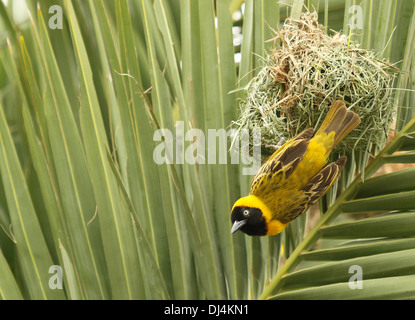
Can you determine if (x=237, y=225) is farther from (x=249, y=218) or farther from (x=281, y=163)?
(x=281, y=163)

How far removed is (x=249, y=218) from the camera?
3.13ft

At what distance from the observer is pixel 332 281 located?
3.52 ft

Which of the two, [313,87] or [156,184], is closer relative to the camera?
[313,87]

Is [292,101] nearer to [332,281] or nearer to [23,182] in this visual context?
[332,281]

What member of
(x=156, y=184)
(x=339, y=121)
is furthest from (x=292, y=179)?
(x=156, y=184)

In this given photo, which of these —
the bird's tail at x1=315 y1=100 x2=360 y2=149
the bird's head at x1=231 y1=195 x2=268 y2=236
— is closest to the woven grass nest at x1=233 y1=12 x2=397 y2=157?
the bird's tail at x1=315 y1=100 x2=360 y2=149

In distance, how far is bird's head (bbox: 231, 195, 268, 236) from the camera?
955mm

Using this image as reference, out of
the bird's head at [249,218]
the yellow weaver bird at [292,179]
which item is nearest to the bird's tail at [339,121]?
the yellow weaver bird at [292,179]

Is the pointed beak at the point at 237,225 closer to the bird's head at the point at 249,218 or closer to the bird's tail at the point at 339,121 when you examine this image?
the bird's head at the point at 249,218

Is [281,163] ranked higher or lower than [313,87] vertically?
lower

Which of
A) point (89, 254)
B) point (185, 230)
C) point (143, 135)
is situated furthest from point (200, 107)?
point (89, 254)

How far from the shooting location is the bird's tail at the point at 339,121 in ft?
3.13

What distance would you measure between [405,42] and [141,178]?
0.76 metres

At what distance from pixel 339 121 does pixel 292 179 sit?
0.16 metres
